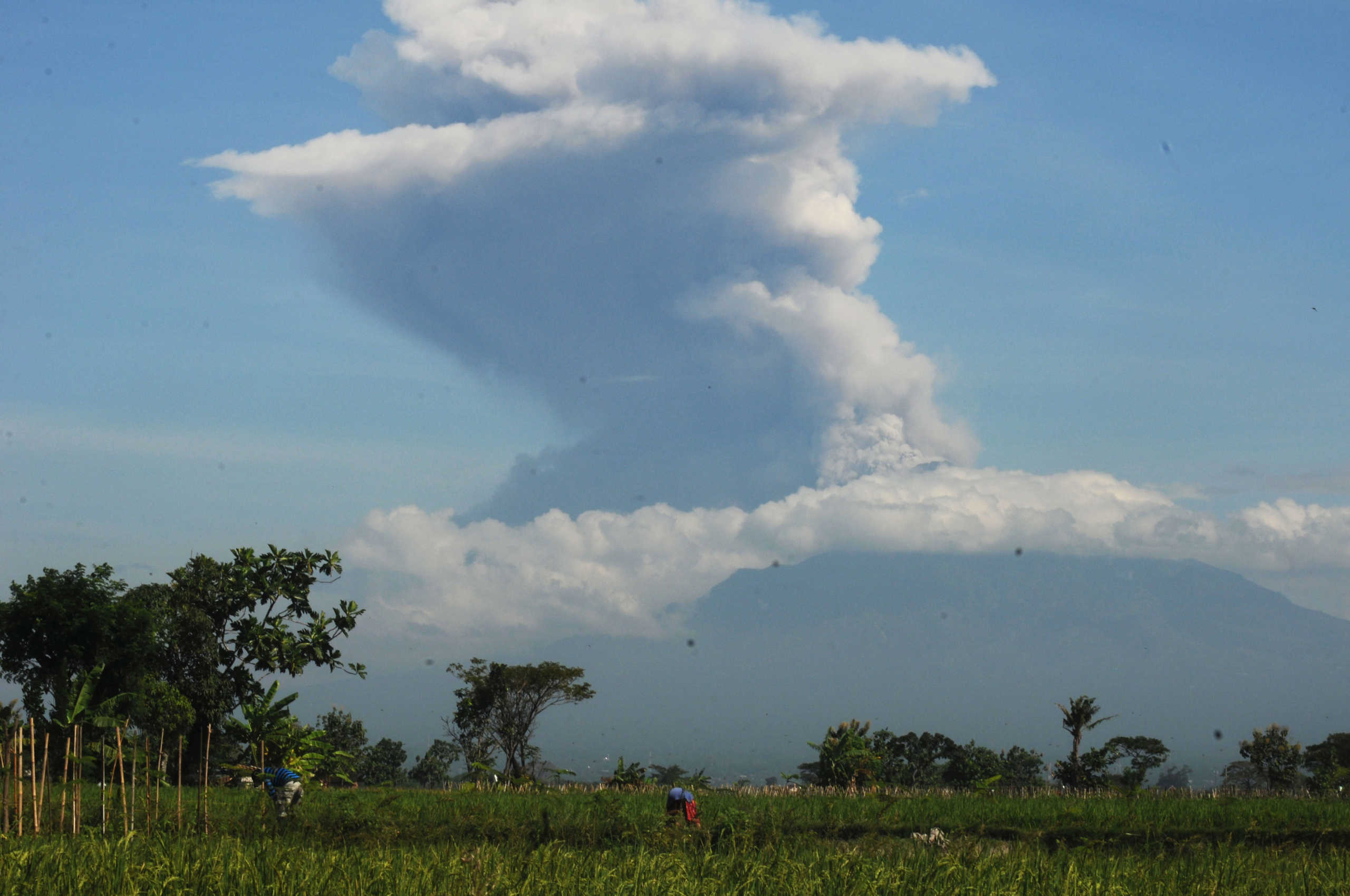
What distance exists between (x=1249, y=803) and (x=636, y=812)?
53.5ft

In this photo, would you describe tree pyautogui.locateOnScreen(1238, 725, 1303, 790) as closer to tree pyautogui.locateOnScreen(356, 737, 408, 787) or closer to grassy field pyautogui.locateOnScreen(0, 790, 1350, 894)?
grassy field pyautogui.locateOnScreen(0, 790, 1350, 894)

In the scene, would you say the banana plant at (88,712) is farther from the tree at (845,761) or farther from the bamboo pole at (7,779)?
the tree at (845,761)

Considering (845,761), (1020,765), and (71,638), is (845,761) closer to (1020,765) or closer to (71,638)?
(71,638)

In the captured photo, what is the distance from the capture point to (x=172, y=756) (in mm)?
→ 41125

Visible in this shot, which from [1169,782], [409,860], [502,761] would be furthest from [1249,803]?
[1169,782]

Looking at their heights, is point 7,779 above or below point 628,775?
above

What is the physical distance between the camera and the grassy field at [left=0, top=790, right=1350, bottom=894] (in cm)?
1047

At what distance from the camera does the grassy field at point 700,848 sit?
412 inches

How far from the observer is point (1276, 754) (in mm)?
54469

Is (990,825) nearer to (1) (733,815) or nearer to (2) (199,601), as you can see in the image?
(1) (733,815)

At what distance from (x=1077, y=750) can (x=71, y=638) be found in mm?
40557

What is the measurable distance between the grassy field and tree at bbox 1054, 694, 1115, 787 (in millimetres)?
14402

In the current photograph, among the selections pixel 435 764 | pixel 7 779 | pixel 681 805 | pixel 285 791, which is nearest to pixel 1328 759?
pixel 435 764

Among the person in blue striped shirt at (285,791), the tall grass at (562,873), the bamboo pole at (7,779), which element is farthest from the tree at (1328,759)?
the bamboo pole at (7,779)
